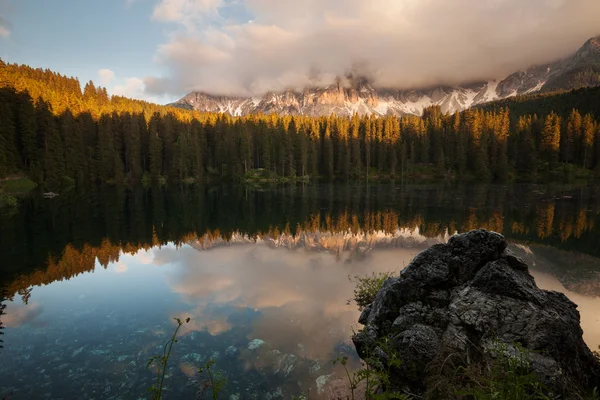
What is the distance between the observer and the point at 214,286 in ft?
60.9

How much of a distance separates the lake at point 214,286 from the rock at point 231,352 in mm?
36

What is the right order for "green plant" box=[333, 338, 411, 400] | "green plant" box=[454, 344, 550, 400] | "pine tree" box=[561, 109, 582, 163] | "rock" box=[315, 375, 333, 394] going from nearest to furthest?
"green plant" box=[454, 344, 550, 400], "green plant" box=[333, 338, 411, 400], "rock" box=[315, 375, 333, 394], "pine tree" box=[561, 109, 582, 163]

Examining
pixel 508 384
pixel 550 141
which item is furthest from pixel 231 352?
pixel 550 141

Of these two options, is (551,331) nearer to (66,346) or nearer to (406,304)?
(406,304)

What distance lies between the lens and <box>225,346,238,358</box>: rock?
441 inches

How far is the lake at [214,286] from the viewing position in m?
10.4

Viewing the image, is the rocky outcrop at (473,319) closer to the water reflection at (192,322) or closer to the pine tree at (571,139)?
the water reflection at (192,322)

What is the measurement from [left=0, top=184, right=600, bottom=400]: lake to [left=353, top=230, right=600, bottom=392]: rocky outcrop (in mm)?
2466

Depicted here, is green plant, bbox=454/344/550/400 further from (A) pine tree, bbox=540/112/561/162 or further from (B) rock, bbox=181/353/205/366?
(A) pine tree, bbox=540/112/561/162

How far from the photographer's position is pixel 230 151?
11306 cm

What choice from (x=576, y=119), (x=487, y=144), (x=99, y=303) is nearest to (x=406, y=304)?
(x=99, y=303)

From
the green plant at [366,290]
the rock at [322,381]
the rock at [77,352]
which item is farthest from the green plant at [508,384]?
the rock at [77,352]

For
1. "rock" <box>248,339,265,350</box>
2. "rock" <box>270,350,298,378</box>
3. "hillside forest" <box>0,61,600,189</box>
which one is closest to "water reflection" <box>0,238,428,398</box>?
"rock" <box>270,350,298,378</box>

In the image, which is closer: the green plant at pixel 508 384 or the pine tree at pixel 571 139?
the green plant at pixel 508 384
